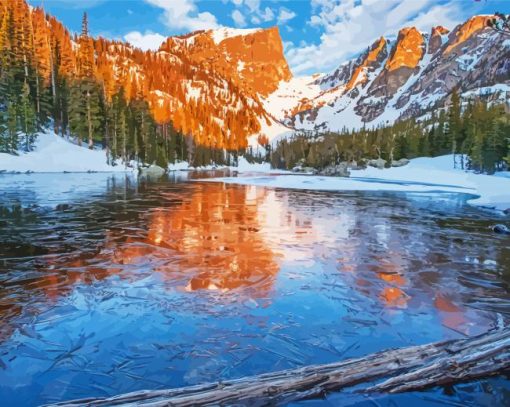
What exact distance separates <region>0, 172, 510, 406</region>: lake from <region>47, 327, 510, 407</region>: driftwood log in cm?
17

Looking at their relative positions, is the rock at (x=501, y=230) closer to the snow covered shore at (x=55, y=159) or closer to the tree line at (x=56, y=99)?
the snow covered shore at (x=55, y=159)

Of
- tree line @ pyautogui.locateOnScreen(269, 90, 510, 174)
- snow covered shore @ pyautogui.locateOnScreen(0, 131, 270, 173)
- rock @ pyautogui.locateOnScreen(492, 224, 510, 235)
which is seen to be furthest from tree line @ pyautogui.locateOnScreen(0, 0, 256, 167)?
rock @ pyautogui.locateOnScreen(492, 224, 510, 235)

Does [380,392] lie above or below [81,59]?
below

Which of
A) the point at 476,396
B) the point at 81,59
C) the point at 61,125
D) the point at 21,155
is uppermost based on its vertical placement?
the point at 81,59

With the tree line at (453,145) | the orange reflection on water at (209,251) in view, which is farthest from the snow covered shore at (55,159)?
the tree line at (453,145)

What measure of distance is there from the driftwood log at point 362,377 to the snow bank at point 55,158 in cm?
6356

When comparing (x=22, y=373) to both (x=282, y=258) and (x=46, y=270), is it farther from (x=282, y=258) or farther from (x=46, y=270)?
(x=282, y=258)

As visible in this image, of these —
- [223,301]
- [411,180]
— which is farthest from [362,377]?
[411,180]

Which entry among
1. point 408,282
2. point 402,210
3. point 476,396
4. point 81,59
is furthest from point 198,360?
point 81,59

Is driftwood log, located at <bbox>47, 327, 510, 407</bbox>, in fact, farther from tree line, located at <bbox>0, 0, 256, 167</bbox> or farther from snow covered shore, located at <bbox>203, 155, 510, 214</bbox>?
tree line, located at <bbox>0, 0, 256, 167</bbox>

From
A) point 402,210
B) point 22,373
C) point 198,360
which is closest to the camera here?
point 22,373

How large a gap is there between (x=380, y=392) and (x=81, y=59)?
98.7 m

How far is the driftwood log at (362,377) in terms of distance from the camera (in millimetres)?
4199

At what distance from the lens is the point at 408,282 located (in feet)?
32.9
